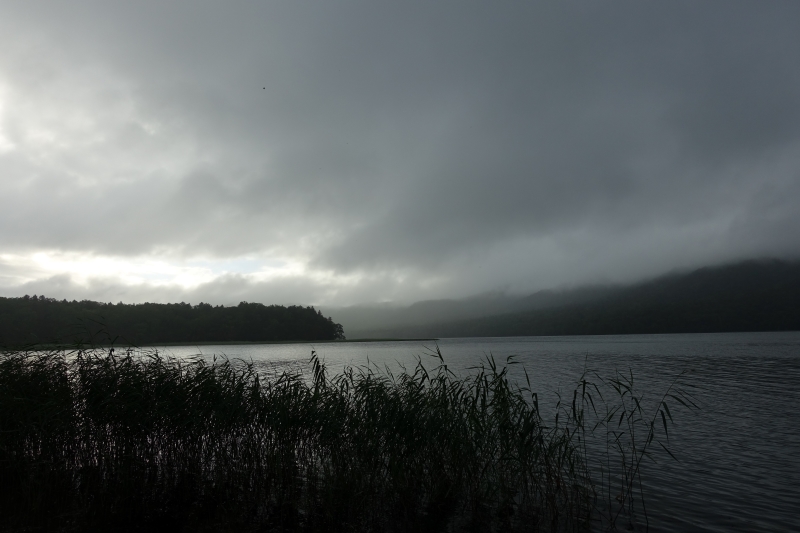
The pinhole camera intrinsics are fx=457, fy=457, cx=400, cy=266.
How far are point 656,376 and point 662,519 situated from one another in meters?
38.7

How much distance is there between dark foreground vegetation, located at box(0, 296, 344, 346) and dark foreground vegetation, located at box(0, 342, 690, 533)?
2586 inches

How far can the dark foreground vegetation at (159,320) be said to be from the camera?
83562 millimetres

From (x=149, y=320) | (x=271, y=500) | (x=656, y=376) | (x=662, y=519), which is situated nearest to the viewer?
(x=662, y=519)

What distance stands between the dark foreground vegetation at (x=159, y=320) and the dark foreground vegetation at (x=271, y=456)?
65680mm

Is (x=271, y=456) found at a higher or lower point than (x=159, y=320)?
lower

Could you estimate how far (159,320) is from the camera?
145 m

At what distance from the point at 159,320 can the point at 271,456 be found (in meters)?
150

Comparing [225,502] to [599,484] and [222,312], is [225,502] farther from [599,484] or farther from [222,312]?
[222,312]

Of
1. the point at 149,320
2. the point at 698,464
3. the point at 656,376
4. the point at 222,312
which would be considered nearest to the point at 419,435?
the point at 698,464

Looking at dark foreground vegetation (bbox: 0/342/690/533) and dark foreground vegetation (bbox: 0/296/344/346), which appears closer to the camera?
Result: dark foreground vegetation (bbox: 0/342/690/533)

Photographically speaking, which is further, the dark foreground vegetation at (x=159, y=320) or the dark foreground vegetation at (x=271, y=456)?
the dark foreground vegetation at (x=159, y=320)

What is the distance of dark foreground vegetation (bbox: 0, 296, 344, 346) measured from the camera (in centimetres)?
8356

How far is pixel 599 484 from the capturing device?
14461 mm

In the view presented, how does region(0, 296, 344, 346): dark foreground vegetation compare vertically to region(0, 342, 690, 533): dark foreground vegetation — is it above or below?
above
